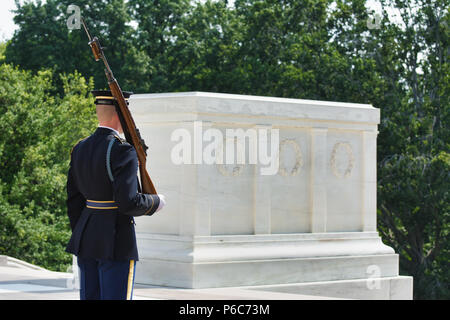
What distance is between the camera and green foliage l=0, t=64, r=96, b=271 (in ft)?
65.7

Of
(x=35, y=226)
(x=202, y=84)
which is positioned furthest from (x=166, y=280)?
(x=202, y=84)

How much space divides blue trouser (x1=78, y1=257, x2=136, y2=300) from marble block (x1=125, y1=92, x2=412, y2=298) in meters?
5.51

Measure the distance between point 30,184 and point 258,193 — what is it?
36.2ft

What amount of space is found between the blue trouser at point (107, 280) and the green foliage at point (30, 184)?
15045 mm

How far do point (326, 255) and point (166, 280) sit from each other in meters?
2.66

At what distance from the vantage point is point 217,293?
9898mm

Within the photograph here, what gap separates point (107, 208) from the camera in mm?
4875

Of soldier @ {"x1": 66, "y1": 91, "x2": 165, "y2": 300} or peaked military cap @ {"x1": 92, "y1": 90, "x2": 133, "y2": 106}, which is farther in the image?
peaked military cap @ {"x1": 92, "y1": 90, "x2": 133, "y2": 106}

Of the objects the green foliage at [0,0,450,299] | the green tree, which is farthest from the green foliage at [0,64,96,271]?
the green tree

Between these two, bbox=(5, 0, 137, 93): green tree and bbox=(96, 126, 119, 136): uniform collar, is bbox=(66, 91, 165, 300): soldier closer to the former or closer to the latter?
bbox=(96, 126, 119, 136): uniform collar

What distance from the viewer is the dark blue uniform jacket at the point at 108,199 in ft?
15.5

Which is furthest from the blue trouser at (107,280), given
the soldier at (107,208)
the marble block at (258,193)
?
the marble block at (258,193)

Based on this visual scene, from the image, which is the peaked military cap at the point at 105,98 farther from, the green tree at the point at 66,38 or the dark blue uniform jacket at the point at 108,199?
the green tree at the point at 66,38
